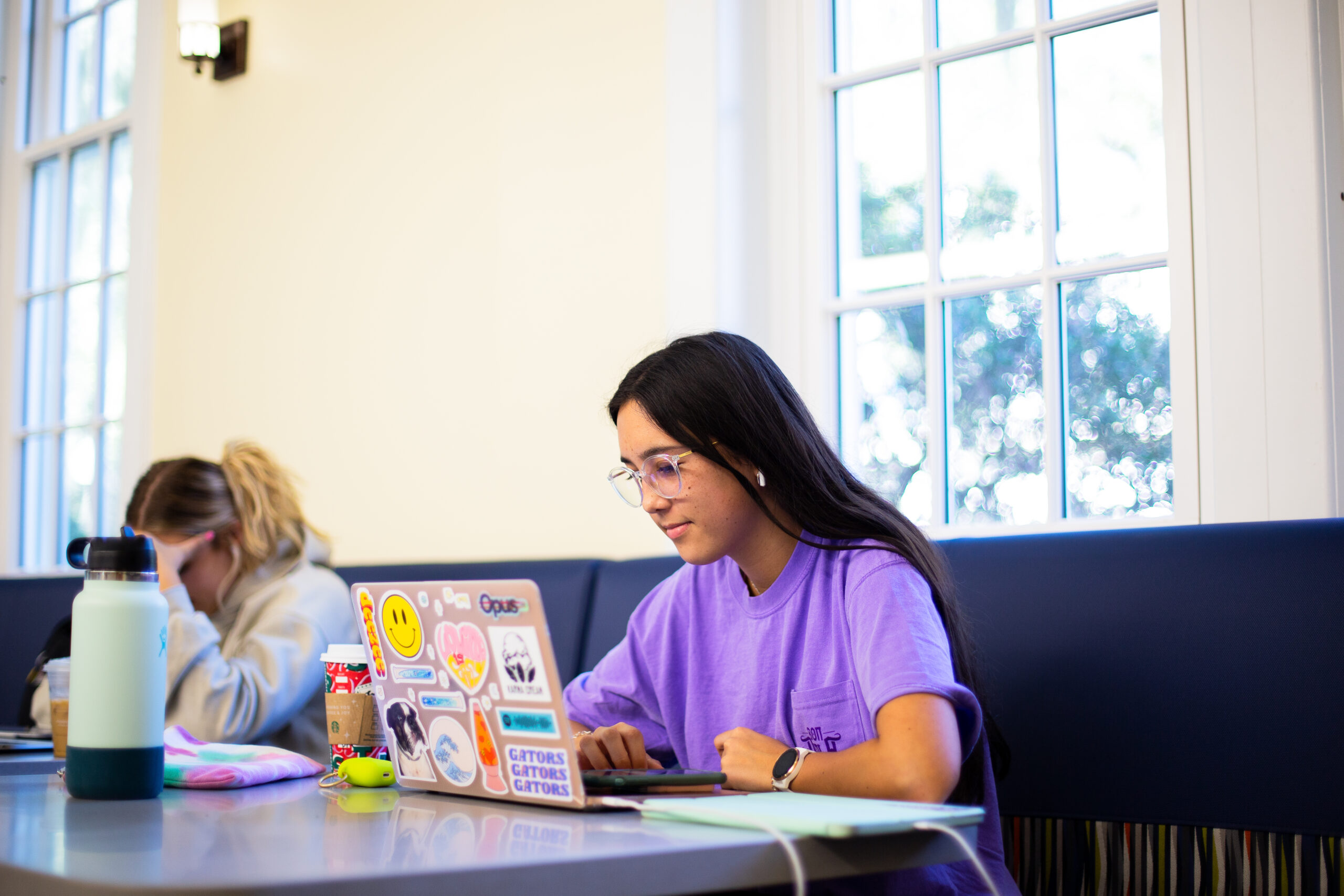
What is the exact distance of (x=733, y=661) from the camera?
4.85 feet

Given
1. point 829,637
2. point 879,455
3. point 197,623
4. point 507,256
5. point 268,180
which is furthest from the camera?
point 268,180

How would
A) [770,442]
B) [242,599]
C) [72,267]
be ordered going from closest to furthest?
[770,442] < [242,599] < [72,267]

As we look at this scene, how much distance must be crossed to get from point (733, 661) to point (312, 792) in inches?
19.9

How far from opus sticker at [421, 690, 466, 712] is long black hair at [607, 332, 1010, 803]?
0.47 meters

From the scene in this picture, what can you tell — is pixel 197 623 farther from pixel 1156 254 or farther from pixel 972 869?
pixel 1156 254

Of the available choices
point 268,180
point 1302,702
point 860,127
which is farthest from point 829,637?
point 268,180

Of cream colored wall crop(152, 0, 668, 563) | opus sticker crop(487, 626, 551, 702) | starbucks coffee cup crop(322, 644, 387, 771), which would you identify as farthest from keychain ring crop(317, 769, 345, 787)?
cream colored wall crop(152, 0, 668, 563)

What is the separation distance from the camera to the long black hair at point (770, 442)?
56.2 inches

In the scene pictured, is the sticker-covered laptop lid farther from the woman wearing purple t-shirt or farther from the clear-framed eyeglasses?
the clear-framed eyeglasses

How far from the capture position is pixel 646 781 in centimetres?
104

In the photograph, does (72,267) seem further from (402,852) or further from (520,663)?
(402,852)

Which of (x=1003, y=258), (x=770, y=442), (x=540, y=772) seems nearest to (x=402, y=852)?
(x=540, y=772)

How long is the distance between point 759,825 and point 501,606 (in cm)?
28

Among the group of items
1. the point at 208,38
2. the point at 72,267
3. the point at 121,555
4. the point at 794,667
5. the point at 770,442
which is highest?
the point at 208,38
